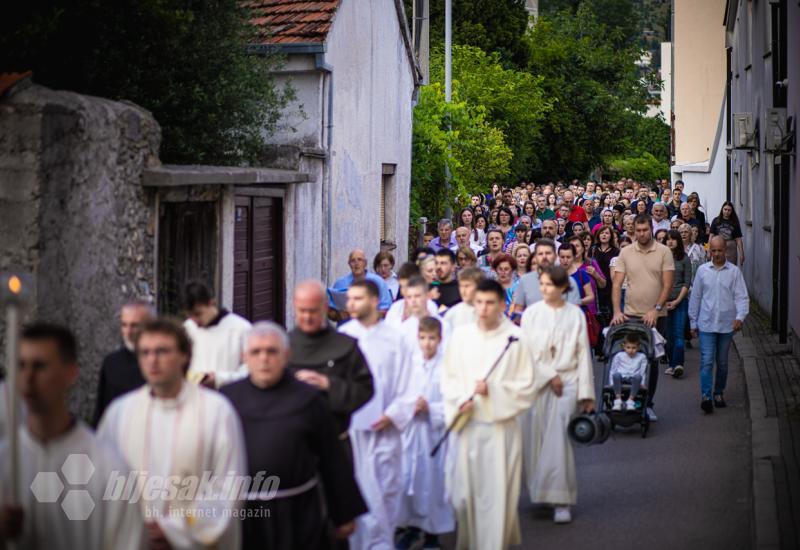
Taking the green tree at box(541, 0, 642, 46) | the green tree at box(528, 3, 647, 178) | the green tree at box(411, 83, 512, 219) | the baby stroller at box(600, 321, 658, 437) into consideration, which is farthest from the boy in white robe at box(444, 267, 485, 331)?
the green tree at box(541, 0, 642, 46)

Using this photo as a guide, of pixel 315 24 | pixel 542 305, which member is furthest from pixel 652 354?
pixel 315 24

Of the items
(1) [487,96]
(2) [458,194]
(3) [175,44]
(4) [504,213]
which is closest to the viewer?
(3) [175,44]

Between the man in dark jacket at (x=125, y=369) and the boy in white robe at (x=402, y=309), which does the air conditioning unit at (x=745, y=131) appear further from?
the man in dark jacket at (x=125, y=369)

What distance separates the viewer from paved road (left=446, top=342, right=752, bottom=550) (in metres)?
9.37

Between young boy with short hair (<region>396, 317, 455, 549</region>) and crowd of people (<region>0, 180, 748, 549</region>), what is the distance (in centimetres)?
2

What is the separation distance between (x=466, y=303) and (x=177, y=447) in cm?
541

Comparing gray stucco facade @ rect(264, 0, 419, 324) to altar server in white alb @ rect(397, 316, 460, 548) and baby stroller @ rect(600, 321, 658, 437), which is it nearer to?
baby stroller @ rect(600, 321, 658, 437)

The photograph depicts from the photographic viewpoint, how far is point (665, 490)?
10820mm

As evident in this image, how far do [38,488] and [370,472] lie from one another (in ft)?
13.5

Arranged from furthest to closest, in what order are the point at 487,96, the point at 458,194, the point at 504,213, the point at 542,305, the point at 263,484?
the point at 487,96
the point at 458,194
the point at 504,213
the point at 542,305
the point at 263,484

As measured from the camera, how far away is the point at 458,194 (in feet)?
86.6

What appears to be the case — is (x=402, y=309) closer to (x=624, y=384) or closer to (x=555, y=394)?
(x=555, y=394)

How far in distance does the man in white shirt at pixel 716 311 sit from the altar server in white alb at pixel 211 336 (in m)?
6.99

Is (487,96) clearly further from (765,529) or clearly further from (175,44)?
(765,529)
